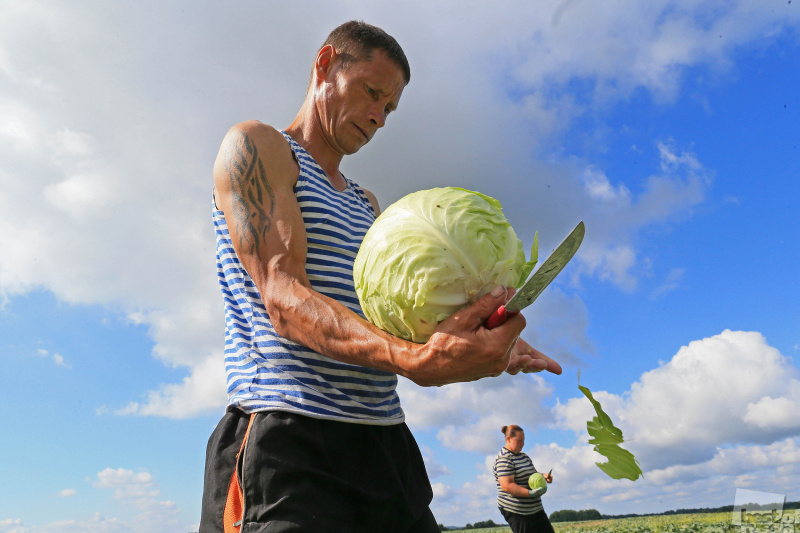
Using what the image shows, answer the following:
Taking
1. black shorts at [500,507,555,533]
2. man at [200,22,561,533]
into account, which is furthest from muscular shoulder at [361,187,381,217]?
black shorts at [500,507,555,533]

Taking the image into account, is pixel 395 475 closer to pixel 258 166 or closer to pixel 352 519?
pixel 352 519

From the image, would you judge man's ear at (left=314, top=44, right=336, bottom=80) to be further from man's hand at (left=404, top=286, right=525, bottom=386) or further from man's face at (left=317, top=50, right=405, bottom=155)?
man's hand at (left=404, top=286, right=525, bottom=386)

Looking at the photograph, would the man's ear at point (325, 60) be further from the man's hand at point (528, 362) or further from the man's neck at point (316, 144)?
the man's hand at point (528, 362)

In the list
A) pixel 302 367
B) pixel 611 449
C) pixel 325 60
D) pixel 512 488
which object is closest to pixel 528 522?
pixel 512 488

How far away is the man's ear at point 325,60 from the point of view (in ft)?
11.1

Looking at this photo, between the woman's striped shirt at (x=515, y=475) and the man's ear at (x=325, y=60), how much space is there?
865cm

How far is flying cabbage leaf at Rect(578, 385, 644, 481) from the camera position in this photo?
2666 mm

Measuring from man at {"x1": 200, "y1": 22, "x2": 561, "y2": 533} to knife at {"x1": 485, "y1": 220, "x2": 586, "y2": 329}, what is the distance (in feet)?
0.20

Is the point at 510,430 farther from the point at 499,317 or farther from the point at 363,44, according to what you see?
the point at 499,317

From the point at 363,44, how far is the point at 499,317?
214cm

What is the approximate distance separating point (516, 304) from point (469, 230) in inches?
14.6

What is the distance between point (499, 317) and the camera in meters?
1.86

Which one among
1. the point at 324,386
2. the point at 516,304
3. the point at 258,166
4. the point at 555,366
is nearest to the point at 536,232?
the point at 516,304

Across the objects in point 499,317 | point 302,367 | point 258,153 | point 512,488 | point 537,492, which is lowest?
point 499,317
